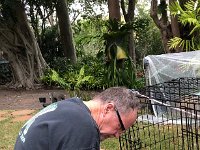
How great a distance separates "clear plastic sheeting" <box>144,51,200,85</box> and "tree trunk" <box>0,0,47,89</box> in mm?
6086

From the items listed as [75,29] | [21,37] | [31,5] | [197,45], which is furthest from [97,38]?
[75,29]

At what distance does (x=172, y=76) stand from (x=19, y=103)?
4.21 m

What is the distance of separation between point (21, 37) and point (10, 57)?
69 cm

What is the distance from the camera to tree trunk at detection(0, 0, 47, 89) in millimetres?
11023

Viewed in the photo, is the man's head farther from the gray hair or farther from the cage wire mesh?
the cage wire mesh

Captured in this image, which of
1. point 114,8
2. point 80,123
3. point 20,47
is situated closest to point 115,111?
point 80,123

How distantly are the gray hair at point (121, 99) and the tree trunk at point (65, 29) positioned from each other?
1131 cm

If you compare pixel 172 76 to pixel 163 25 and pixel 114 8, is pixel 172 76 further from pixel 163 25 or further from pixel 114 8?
pixel 114 8

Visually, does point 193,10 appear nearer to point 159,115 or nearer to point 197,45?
point 197,45

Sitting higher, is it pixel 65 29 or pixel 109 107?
pixel 65 29

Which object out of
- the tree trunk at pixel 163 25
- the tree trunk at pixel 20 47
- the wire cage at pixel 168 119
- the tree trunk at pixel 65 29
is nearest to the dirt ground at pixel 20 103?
the tree trunk at pixel 20 47

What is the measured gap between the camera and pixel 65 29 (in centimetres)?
1292

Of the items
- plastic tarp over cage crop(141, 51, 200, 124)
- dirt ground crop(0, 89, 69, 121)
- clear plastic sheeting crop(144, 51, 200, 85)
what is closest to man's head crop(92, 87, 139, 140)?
plastic tarp over cage crop(141, 51, 200, 124)

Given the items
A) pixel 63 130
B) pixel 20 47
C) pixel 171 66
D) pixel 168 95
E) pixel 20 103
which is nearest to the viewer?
pixel 63 130
